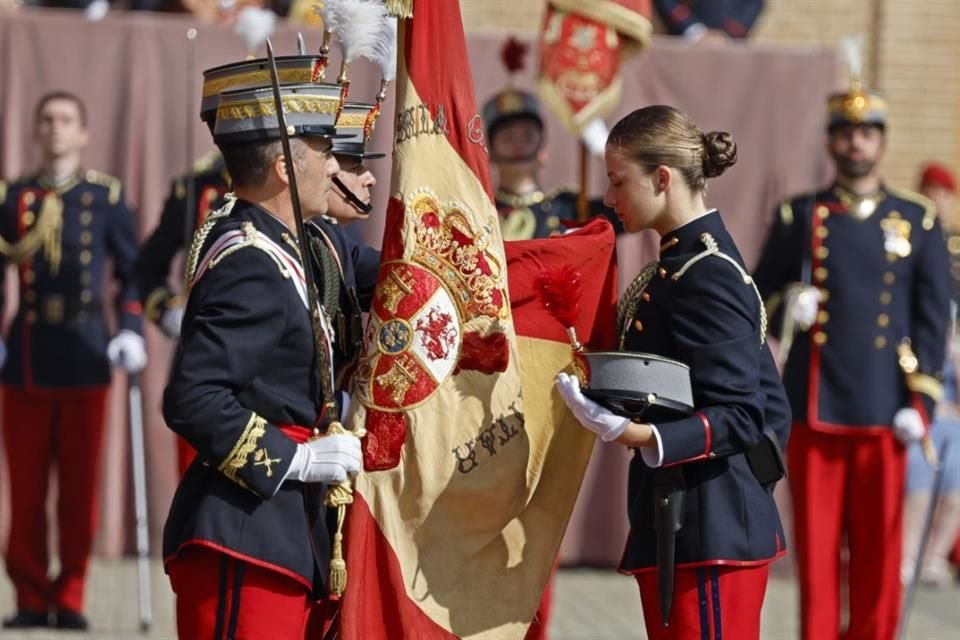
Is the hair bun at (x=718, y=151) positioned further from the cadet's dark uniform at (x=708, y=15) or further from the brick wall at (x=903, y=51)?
the brick wall at (x=903, y=51)

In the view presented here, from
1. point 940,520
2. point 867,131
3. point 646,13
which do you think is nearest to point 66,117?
point 646,13

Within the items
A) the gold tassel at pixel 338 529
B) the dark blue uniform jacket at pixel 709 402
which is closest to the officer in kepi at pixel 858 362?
the dark blue uniform jacket at pixel 709 402

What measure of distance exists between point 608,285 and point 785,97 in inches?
187

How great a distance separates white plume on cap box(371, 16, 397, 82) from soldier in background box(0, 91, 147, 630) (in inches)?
138

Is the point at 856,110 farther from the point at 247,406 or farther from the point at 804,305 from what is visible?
the point at 247,406

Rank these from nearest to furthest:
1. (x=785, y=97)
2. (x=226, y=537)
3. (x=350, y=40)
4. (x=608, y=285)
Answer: (x=226, y=537) < (x=350, y=40) < (x=608, y=285) < (x=785, y=97)

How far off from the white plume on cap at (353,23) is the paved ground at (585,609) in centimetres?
381

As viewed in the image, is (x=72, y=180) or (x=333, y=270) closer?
(x=333, y=270)

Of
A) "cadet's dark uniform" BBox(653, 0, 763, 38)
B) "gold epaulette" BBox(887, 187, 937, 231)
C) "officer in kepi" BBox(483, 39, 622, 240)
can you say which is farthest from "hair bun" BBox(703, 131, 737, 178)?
"cadet's dark uniform" BBox(653, 0, 763, 38)

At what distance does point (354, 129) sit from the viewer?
418 centimetres

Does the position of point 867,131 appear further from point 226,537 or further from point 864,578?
point 226,537

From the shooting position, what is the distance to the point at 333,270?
4121 mm

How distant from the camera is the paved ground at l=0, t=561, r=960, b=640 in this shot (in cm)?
750

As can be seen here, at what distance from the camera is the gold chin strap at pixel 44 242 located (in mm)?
7574
